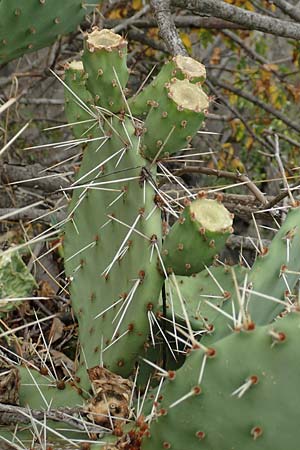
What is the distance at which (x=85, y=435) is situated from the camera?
133 cm

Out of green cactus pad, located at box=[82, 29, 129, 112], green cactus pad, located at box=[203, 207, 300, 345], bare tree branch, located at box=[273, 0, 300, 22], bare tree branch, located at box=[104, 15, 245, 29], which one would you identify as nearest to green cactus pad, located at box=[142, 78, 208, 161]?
green cactus pad, located at box=[82, 29, 129, 112]

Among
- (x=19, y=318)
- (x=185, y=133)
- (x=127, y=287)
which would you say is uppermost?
(x=185, y=133)

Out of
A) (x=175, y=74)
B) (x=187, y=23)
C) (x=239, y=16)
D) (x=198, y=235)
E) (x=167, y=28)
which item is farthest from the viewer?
(x=187, y=23)

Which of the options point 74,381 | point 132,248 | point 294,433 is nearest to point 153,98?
point 132,248

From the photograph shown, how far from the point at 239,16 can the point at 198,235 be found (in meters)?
1.06

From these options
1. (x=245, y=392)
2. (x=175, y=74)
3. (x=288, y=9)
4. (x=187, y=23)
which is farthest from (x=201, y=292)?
(x=187, y=23)

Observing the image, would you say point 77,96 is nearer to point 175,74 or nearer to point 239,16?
point 175,74

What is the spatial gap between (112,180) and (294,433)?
630mm

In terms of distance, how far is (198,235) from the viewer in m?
1.27

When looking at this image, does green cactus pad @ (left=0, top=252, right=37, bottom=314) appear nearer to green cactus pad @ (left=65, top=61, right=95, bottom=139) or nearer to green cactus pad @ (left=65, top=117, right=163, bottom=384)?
green cactus pad @ (left=65, top=117, right=163, bottom=384)

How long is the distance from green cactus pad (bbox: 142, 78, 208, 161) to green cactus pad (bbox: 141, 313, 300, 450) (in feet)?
1.36

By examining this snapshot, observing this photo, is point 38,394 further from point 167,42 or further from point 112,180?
point 167,42

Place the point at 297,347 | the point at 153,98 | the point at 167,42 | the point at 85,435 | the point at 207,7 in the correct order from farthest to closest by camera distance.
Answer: the point at 207,7 < the point at 167,42 < the point at 153,98 < the point at 85,435 < the point at 297,347

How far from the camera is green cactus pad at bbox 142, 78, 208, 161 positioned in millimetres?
1350
